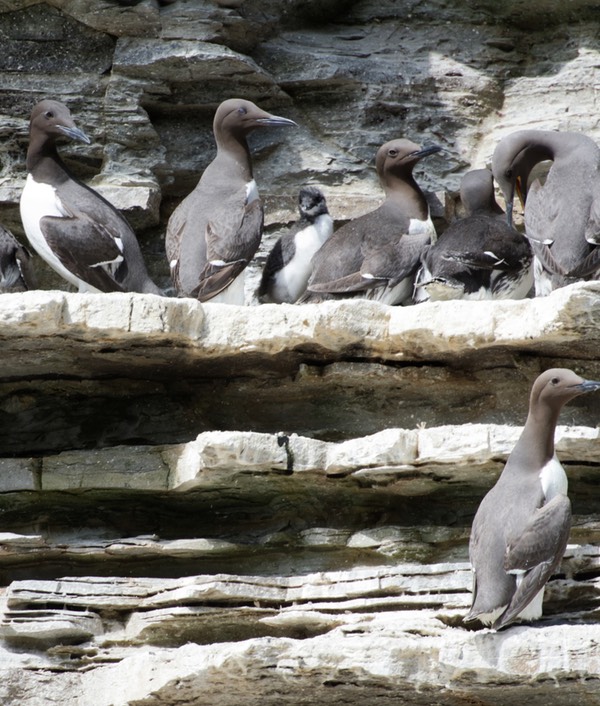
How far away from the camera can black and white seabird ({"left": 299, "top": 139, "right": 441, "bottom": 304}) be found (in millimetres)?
8625

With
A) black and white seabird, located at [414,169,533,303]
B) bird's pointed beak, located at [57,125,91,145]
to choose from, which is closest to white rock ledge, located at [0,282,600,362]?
A: black and white seabird, located at [414,169,533,303]

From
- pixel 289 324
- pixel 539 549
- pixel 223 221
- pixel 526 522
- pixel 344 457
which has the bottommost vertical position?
pixel 539 549

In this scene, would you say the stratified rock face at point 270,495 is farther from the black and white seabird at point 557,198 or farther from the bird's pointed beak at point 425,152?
the bird's pointed beak at point 425,152

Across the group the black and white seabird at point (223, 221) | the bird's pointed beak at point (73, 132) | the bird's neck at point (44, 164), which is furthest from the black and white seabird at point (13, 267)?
the black and white seabird at point (223, 221)

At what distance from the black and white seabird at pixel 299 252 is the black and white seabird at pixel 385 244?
0.92 ft

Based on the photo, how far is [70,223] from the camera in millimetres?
8594

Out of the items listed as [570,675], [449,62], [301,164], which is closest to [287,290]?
[301,164]

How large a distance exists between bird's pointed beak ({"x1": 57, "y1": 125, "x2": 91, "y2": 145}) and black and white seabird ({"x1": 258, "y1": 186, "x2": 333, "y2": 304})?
1.40 metres

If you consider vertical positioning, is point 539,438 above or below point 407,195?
below

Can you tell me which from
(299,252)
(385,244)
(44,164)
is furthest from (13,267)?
(385,244)

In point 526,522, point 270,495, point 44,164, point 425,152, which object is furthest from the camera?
point 425,152

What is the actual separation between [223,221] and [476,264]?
1529mm

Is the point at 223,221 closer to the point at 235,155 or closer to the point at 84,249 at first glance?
the point at 235,155

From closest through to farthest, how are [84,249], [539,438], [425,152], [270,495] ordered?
1. [539,438]
2. [270,495]
3. [84,249]
4. [425,152]
